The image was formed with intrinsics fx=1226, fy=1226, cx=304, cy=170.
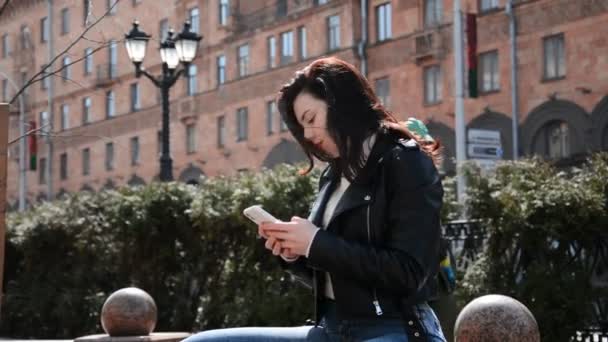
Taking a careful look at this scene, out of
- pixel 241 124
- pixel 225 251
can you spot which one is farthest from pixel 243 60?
pixel 225 251

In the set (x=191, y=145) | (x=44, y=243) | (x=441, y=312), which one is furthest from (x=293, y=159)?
(x=441, y=312)

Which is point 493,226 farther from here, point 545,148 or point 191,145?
point 191,145

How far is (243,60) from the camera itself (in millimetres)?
55438

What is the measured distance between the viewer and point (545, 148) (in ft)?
134

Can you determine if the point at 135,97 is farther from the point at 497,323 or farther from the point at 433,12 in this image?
the point at 497,323

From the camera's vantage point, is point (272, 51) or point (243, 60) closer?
point (272, 51)

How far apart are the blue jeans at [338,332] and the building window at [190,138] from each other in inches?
2215

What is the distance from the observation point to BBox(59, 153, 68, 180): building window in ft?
232

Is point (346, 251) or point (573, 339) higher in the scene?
point (346, 251)

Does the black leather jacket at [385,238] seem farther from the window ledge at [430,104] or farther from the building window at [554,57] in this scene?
the window ledge at [430,104]

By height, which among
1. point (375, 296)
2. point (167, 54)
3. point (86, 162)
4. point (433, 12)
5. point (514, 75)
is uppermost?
point (433, 12)

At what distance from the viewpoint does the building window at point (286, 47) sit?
5200cm

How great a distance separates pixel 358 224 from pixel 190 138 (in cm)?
5697

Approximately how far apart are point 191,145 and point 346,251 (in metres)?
56.9
